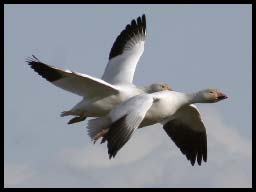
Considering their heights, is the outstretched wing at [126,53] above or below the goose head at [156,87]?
above

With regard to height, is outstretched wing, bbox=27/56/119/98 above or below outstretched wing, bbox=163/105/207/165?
above

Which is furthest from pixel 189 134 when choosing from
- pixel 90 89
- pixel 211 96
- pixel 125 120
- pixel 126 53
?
pixel 125 120

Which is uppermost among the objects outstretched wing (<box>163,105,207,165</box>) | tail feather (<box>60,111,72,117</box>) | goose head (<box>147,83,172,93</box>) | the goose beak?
goose head (<box>147,83,172,93</box>)

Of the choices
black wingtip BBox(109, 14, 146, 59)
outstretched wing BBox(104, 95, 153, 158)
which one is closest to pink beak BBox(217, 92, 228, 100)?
outstretched wing BBox(104, 95, 153, 158)

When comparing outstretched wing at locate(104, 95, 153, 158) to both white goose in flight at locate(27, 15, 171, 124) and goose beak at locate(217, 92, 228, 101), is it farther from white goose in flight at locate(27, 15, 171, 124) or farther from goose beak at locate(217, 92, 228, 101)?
goose beak at locate(217, 92, 228, 101)

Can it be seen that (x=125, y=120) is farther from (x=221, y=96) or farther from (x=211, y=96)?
(x=221, y=96)

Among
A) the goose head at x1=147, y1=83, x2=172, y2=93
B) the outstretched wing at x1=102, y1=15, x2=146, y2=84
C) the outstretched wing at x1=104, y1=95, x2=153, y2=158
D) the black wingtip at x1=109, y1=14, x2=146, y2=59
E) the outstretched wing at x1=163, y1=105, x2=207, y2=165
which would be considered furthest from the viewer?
the black wingtip at x1=109, y1=14, x2=146, y2=59

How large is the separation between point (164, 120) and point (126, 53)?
3.47m

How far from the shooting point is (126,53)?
23938 mm

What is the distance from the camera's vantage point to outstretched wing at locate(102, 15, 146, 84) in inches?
894

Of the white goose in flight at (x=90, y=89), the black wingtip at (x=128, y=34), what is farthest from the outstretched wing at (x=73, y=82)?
the black wingtip at (x=128, y=34)

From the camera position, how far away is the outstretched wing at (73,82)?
2022 cm

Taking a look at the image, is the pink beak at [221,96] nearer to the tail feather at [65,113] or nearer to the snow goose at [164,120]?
the snow goose at [164,120]

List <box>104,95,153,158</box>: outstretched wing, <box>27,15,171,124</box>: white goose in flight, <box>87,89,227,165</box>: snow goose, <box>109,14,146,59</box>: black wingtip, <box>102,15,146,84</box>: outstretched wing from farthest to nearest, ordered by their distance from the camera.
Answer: <box>109,14,146,59</box>: black wingtip
<box>102,15,146,84</box>: outstretched wing
<box>27,15,171,124</box>: white goose in flight
<box>87,89,227,165</box>: snow goose
<box>104,95,153,158</box>: outstretched wing
